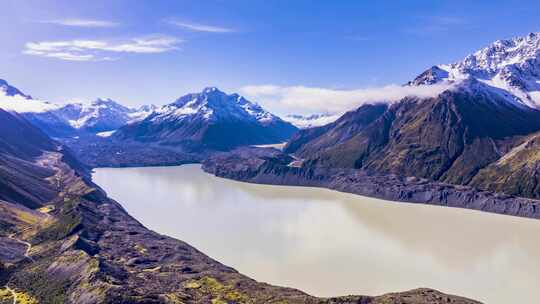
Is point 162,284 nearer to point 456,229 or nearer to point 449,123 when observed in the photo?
point 456,229

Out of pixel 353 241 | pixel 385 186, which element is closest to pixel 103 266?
pixel 353 241

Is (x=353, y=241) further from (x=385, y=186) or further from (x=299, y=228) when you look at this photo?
(x=385, y=186)

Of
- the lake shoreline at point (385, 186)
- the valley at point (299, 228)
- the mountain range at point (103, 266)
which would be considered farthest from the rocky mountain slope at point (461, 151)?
the mountain range at point (103, 266)

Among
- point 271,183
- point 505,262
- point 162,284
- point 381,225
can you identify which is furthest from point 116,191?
point 505,262

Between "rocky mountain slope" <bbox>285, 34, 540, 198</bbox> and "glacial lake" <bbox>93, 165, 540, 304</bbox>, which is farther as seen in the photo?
"rocky mountain slope" <bbox>285, 34, 540, 198</bbox>

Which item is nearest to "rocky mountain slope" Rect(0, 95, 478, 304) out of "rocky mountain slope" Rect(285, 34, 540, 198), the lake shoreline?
the lake shoreline

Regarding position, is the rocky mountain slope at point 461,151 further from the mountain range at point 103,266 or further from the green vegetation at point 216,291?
the green vegetation at point 216,291

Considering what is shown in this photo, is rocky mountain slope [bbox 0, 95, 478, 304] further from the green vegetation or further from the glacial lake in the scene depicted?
the glacial lake
